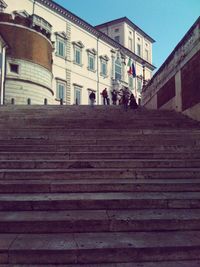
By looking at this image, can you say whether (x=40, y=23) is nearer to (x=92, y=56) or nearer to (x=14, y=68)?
(x=14, y=68)

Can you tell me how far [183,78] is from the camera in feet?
49.4

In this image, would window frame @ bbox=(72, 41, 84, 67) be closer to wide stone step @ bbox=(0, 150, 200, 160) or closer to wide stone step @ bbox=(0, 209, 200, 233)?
wide stone step @ bbox=(0, 150, 200, 160)

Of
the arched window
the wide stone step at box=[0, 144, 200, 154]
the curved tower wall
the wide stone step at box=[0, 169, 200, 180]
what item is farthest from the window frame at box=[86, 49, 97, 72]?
the wide stone step at box=[0, 169, 200, 180]

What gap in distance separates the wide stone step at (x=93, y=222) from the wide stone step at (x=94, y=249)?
0.79 ft

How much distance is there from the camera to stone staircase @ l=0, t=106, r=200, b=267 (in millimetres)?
3592

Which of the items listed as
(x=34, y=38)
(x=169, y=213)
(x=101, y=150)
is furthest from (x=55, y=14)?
(x=169, y=213)

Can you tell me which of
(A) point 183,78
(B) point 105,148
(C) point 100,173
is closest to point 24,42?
(A) point 183,78

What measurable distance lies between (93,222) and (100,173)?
1872 millimetres

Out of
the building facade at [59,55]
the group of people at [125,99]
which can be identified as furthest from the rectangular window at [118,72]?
the group of people at [125,99]

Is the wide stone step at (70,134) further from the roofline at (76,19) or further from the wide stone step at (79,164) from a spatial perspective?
the roofline at (76,19)

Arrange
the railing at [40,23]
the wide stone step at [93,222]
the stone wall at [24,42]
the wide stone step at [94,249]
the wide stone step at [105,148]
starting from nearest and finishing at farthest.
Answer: the wide stone step at [94,249]
the wide stone step at [93,222]
the wide stone step at [105,148]
the stone wall at [24,42]
the railing at [40,23]

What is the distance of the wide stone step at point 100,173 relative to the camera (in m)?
5.87

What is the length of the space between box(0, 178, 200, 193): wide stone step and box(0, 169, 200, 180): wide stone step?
1.27 ft

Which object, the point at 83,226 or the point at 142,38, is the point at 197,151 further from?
the point at 142,38
